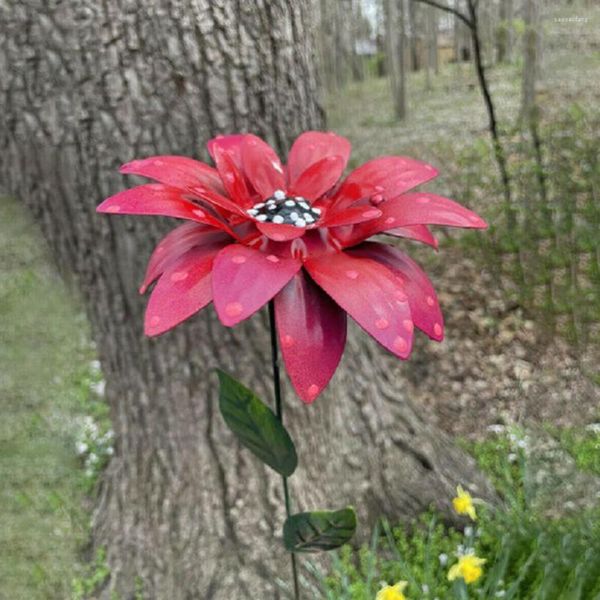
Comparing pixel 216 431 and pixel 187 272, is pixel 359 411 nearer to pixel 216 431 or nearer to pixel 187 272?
A: pixel 216 431

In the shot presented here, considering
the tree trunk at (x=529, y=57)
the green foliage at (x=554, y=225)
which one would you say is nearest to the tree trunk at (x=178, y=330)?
the green foliage at (x=554, y=225)

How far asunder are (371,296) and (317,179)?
0.27m

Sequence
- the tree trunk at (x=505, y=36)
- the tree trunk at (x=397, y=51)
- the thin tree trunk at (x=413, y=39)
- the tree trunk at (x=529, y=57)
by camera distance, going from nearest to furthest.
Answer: the tree trunk at (x=529, y=57) < the tree trunk at (x=505, y=36) < the tree trunk at (x=397, y=51) < the thin tree trunk at (x=413, y=39)

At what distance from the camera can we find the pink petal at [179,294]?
29.4 inches

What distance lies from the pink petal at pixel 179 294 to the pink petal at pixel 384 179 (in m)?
0.22

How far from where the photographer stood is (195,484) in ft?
5.51

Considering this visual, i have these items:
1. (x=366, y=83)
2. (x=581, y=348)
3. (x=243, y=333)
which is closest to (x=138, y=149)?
(x=243, y=333)

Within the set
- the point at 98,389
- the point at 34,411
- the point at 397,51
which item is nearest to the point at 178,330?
the point at 34,411

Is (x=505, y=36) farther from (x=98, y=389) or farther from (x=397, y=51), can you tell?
(x=98, y=389)

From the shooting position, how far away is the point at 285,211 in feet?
2.73

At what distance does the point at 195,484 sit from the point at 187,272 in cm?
103

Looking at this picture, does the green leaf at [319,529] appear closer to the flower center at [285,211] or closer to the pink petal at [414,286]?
the pink petal at [414,286]

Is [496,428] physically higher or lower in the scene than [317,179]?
lower

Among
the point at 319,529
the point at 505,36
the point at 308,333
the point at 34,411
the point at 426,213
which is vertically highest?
the point at 505,36
